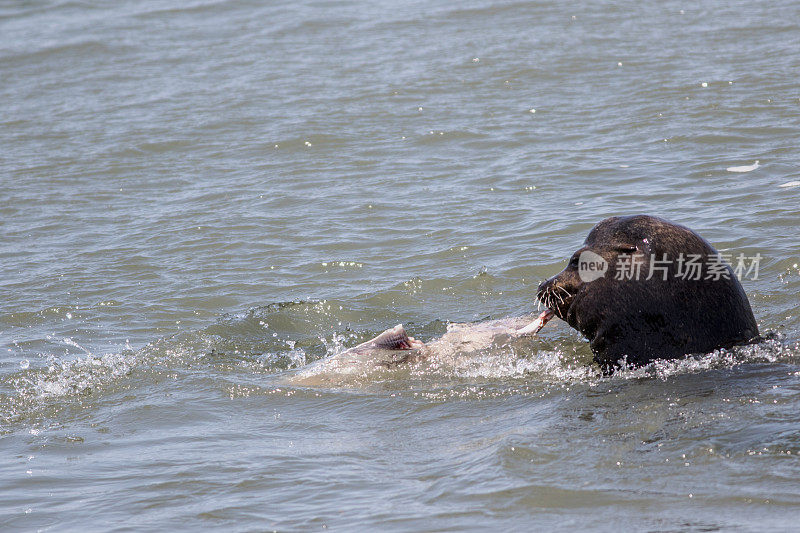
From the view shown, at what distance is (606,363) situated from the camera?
19.3 feet

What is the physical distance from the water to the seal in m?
0.14

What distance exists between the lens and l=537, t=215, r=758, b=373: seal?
18.3ft

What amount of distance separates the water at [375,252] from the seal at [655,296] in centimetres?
14

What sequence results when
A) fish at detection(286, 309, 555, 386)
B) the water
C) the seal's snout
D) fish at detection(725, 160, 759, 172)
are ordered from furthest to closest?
fish at detection(725, 160, 759, 172), fish at detection(286, 309, 555, 386), the seal's snout, the water

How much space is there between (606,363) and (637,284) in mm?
495

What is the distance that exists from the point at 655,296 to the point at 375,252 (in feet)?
14.0

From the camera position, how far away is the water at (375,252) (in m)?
4.78

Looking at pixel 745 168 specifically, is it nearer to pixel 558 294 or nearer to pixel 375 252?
pixel 375 252

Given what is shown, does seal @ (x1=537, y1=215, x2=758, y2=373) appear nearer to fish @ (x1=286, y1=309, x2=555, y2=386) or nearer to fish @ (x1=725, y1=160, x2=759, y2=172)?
fish @ (x1=286, y1=309, x2=555, y2=386)

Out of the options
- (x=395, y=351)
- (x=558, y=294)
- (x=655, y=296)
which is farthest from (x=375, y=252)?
(x=655, y=296)

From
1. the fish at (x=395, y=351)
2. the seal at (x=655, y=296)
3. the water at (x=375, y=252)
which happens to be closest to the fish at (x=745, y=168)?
the water at (x=375, y=252)

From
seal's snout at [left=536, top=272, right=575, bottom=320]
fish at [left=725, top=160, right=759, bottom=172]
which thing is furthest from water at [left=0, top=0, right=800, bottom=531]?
seal's snout at [left=536, top=272, right=575, bottom=320]

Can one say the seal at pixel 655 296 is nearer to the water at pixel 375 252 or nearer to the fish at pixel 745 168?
the water at pixel 375 252

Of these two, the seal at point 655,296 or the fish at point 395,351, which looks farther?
the fish at point 395,351
